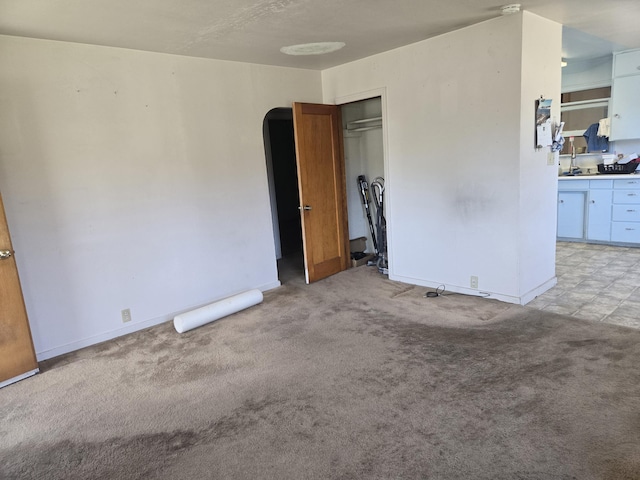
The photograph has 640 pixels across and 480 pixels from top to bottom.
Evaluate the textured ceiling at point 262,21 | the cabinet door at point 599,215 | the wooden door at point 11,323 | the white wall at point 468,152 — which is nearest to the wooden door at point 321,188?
the white wall at point 468,152

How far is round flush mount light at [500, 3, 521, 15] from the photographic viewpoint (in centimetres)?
322

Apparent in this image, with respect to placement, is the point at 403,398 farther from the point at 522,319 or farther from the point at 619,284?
Result: the point at 619,284

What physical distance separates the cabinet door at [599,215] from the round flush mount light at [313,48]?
414cm

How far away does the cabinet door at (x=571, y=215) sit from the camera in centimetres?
591

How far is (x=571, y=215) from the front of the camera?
19.8 ft

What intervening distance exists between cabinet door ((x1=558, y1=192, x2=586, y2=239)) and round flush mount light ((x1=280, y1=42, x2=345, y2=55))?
161 inches

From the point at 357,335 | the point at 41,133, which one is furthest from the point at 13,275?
the point at 357,335

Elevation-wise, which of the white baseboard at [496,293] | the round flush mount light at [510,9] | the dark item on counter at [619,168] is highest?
the round flush mount light at [510,9]

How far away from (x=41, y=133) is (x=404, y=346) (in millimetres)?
3233

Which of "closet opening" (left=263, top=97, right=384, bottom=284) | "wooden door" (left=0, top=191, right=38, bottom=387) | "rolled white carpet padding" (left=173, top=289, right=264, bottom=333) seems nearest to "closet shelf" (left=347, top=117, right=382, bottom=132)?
"closet opening" (left=263, top=97, right=384, bottom=284)

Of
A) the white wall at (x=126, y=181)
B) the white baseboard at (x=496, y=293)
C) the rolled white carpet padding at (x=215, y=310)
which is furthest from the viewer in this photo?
the white baseboard at (x=496, y=293)

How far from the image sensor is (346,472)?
1932 millimetres

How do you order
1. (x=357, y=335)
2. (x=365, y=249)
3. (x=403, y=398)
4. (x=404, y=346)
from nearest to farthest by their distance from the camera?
(x=403, y=398), (x=404, y=346), (x=357, y=335), (x=365, y=249)

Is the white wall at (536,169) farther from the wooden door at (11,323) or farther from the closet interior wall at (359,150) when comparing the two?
the wooden door at (11,323)
